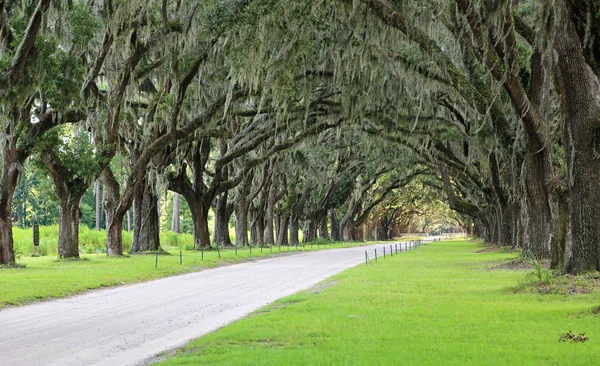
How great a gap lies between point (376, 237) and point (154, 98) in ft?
236

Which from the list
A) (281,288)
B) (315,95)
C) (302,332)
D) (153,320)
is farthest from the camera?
(315,95)

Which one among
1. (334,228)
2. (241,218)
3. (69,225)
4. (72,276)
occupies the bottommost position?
(72,276)

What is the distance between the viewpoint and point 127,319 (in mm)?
10906

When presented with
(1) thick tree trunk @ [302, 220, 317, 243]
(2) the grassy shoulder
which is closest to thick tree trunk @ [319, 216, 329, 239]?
(1) thick tree trunk @ [302, 220, 317, 243]

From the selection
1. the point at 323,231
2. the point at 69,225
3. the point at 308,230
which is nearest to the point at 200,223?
the point at 69,225

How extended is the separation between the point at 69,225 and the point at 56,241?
11.2 metres

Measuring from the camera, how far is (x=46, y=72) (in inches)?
782

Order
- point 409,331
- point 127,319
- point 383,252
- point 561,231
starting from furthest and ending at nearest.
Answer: point 383,252 → point 561,231 → point 127,319 → point 409,331

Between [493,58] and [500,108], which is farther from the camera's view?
[500,108]

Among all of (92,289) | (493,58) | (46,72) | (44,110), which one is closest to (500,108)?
(493,58)

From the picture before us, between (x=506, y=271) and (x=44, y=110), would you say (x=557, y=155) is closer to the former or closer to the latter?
(x=506, y=271)

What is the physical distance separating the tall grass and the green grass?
2280 centimetres

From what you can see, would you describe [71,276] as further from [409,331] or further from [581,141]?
[581,141]

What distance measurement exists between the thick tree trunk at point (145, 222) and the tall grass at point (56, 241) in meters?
4.73
